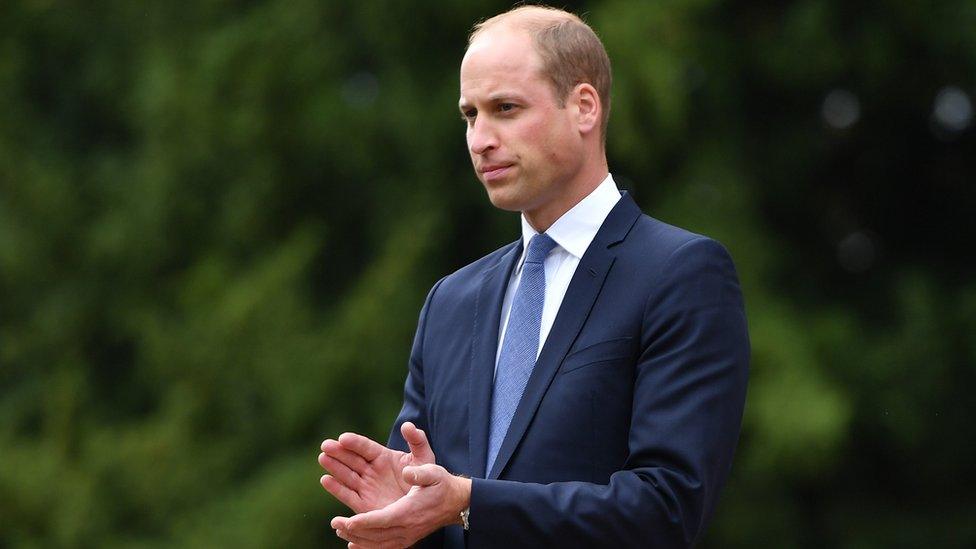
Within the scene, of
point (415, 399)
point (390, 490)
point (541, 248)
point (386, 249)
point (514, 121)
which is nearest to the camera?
point (390, 490)

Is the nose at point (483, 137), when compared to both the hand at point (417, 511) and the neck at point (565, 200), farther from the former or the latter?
the hand at point (417, 511)

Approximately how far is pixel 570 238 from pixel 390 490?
574mm

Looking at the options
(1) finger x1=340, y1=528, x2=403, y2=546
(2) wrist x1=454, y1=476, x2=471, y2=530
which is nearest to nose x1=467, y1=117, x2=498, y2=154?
(2) wrist x1=454, y1=476, x2=471, y2=530

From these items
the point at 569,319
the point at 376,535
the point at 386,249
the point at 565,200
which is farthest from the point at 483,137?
the point at 386,249

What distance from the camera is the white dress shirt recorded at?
2.73 m

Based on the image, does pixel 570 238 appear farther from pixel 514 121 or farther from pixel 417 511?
pixel 417 511

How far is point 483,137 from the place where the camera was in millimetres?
2674

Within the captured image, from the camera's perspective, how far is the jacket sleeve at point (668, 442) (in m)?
2.41

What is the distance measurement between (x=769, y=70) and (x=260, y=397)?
3580 mm

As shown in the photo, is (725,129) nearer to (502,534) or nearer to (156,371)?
(156,371)

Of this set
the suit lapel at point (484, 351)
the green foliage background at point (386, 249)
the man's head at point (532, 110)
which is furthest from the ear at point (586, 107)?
the green foliage background at point (386, 249)

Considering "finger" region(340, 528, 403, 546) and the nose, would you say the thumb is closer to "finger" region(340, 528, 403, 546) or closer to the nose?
"finger" region(340, 528, 403, 546)

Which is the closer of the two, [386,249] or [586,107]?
[586,107]

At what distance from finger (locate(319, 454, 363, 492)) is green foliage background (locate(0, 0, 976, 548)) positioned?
18.6 feet
